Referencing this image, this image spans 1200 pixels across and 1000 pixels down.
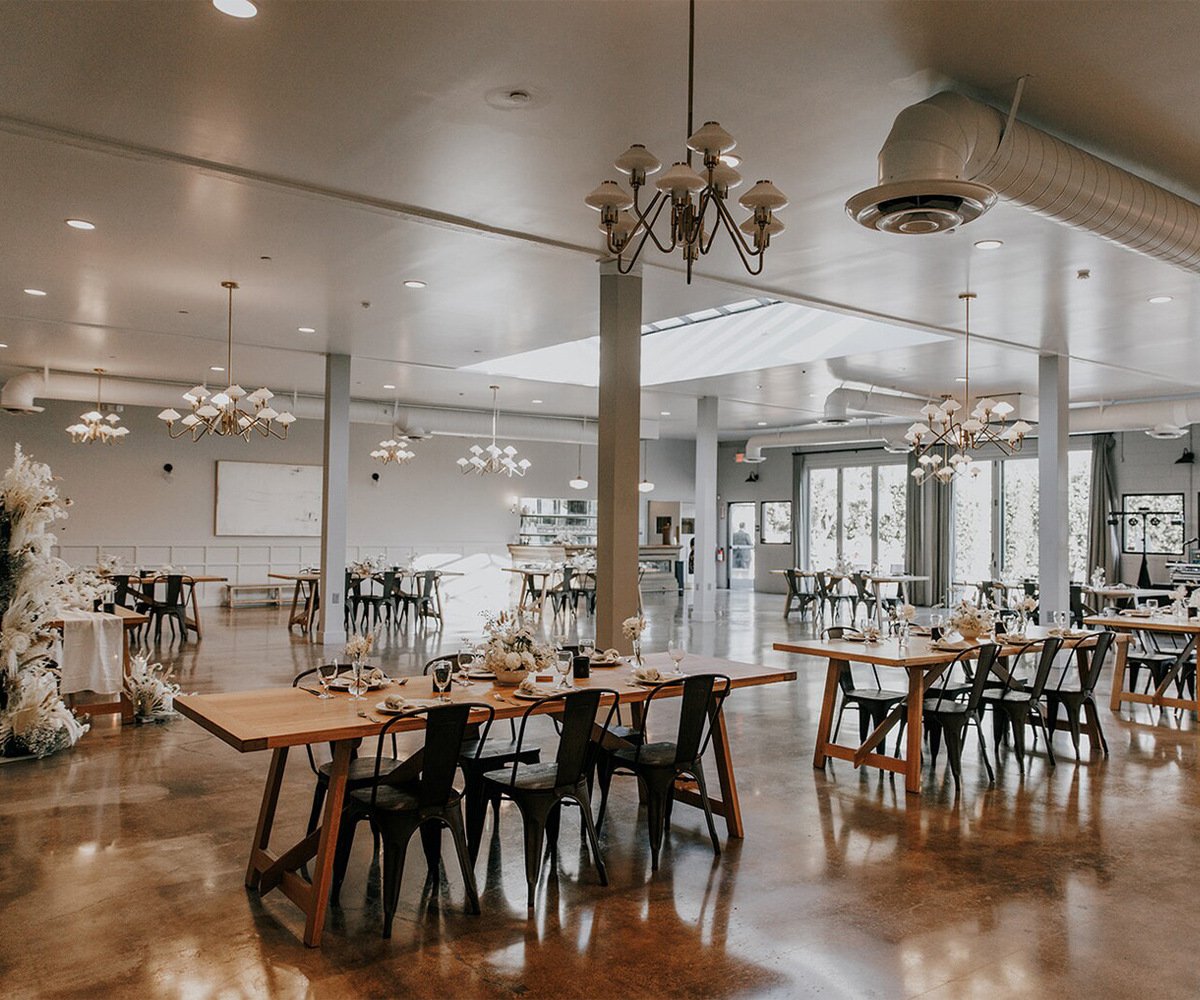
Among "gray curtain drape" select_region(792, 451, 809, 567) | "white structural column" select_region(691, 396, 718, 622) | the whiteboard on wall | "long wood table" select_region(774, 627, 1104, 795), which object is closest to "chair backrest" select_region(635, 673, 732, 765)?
"long wood table" select_region(774, 627, 1104, 795)

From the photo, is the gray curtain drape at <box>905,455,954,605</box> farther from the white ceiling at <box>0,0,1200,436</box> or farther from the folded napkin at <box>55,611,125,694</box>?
the folded napkin at <box>55,611,125,694</box>

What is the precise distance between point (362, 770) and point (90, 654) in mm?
3907

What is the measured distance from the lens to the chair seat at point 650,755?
4.12 metres

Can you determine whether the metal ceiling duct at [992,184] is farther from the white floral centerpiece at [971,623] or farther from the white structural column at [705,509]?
the white structural column at [705,509]

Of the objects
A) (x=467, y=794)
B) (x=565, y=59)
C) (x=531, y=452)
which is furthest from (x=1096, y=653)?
(x=531, y=452)

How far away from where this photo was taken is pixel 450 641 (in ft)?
36.2

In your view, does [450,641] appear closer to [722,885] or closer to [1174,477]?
[722,885]

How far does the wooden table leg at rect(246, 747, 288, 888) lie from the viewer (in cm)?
373

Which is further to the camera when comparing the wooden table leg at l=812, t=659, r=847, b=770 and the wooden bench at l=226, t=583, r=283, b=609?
the wooden bench at l=226, t=583, r=283, b=609

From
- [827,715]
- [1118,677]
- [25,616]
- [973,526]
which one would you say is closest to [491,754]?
[827,715]

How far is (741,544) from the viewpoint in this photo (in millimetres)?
21578

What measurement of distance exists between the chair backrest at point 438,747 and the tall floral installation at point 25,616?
130 inches

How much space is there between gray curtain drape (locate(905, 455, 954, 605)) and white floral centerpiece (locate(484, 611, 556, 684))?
1421 centimetres

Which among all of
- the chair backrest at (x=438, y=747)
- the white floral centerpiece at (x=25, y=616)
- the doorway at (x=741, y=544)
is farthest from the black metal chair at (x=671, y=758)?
the doorway at (x=741, y=544)
